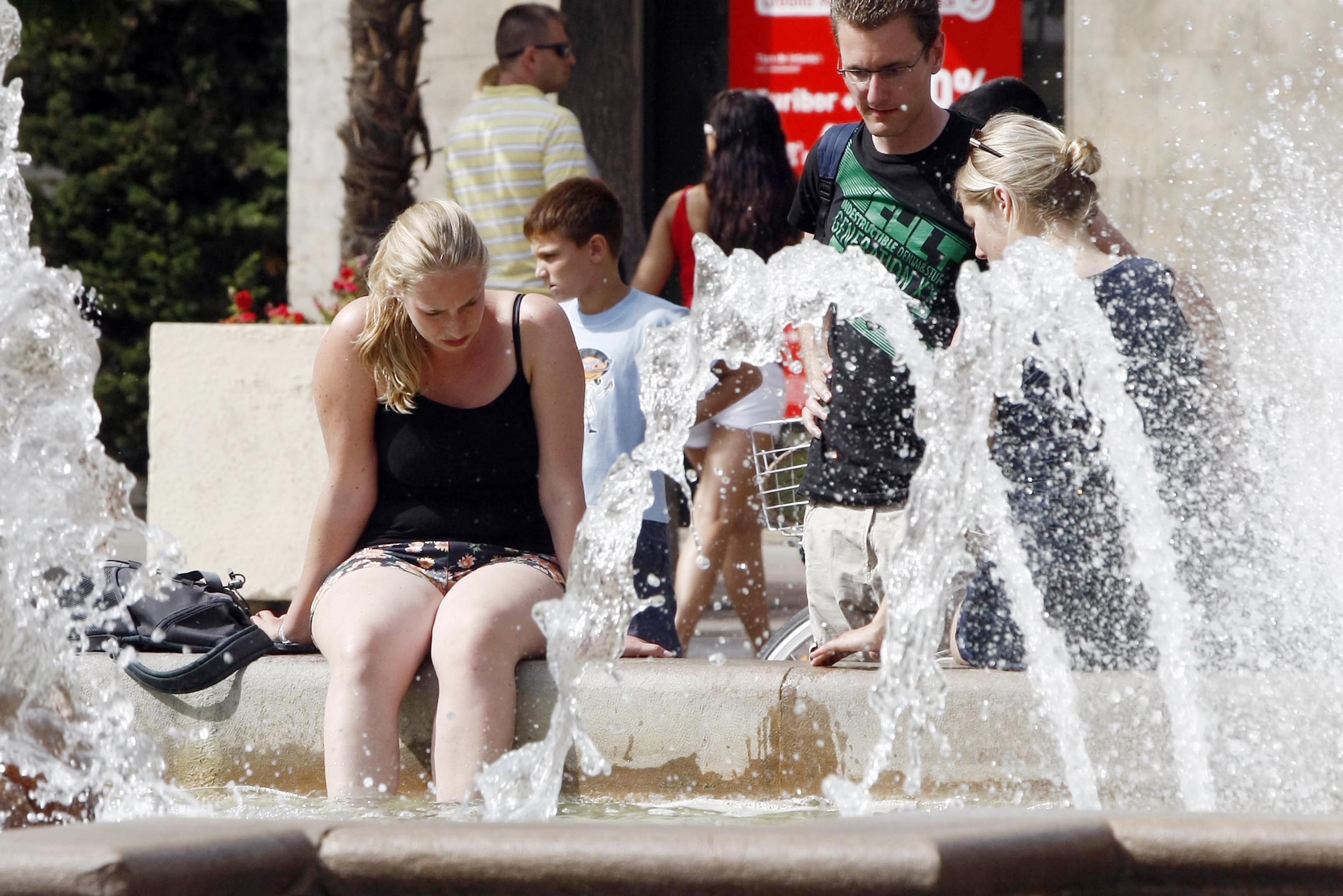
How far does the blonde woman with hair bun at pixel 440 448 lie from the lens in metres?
3.57

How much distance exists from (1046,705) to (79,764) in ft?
5.73

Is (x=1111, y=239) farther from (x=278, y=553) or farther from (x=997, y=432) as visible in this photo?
(x=278, y=553)

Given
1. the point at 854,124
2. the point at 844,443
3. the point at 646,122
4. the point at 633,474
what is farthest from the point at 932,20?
the point at 646,122

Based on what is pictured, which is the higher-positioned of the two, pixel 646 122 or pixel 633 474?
pixel 646 122

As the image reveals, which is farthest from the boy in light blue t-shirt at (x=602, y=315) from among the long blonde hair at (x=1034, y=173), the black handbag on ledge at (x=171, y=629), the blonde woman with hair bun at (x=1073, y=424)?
the long blonde hair at (x=1034, y=173)

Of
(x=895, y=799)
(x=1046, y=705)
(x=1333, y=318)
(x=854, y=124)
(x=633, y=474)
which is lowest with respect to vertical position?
(x=895, y=799)

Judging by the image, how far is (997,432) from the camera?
339 centimetres

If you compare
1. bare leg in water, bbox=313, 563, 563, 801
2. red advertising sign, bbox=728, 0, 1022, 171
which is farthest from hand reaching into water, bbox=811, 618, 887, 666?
red advertising sign, bbox=728, 0, 1022, 171

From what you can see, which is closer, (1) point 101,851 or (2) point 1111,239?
(1) point 101,851

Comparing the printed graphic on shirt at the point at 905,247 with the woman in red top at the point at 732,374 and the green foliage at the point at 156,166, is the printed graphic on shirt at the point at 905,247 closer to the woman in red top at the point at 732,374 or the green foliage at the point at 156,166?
the woman in red top at the point at 732,374

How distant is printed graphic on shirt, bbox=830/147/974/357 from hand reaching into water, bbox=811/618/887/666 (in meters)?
0.56

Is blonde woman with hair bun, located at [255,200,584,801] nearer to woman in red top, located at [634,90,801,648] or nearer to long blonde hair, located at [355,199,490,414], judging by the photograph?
long blonde hair, located at [355,199,490,414]

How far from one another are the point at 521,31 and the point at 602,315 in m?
2.05

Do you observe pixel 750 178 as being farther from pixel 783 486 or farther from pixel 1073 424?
pixel 1073 424
